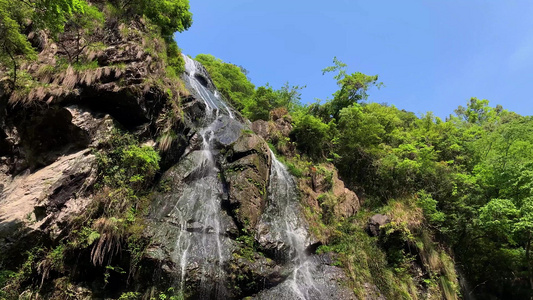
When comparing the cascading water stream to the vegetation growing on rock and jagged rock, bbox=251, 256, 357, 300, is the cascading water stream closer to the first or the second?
jagged rock, bbox=251, 256, 357, 300

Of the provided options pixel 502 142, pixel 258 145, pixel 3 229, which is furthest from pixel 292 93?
pixel 3 229

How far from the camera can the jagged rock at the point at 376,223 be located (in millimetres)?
13484

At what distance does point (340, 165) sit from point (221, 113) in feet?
28.8

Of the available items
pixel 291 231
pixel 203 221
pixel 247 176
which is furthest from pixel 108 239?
pixel 291 231

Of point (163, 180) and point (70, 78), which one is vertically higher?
point (70, 78)

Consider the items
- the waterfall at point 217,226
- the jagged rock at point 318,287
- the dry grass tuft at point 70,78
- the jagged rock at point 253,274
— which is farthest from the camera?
the dry grass tuft at point 70,78

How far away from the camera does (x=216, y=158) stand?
13680 mm

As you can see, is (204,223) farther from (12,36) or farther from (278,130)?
(278,130)

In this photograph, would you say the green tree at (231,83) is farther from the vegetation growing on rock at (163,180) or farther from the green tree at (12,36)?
the green tree at (12,36)

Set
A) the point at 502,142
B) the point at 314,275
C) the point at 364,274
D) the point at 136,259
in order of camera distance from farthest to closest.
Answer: the point at 502,142 → the point at 364,274 → the point at 314,275 → the point at 136,259

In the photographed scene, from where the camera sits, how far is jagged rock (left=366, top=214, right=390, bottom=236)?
531 inches

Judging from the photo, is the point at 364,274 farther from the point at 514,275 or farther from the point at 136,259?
the point at 514,275

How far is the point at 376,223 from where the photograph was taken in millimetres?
13656

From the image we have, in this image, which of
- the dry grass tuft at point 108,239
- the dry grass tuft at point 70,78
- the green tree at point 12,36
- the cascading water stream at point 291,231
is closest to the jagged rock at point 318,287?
the cascading water stream at point 291,231
